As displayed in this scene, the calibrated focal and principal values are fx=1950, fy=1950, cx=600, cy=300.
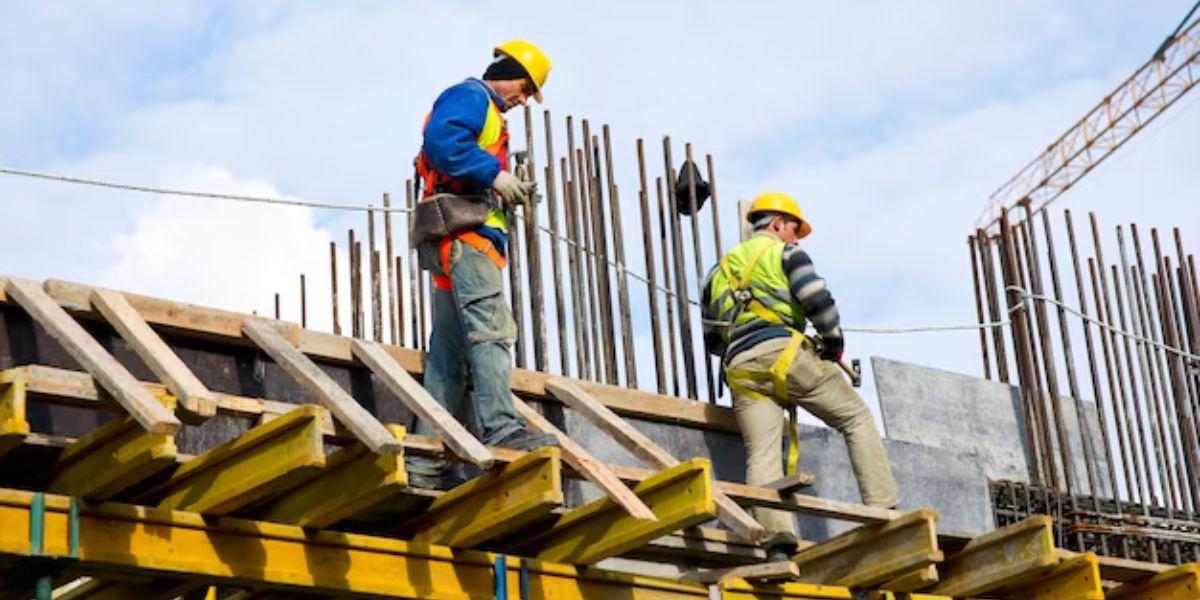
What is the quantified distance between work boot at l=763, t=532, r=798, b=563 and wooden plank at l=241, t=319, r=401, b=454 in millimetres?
2257

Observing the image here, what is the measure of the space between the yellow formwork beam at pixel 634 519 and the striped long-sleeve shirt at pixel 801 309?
2321 mm

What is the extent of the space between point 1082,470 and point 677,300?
3.77 m

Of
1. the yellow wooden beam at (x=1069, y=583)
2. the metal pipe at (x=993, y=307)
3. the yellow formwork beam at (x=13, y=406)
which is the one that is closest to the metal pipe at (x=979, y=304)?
the metal pipe at (x=993, y=307)

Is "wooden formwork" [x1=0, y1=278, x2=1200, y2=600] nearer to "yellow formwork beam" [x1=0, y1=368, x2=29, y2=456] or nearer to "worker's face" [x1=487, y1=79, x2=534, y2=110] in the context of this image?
"yellow formwork beam" [x1=0, y1=368, x2=29, y2=456]

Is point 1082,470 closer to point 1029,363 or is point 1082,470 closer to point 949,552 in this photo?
point 1029,363

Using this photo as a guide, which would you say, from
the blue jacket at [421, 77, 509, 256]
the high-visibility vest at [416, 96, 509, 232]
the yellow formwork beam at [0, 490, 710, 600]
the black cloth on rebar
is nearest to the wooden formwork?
the yellow formwork beam at [0, 490, 710, 600]

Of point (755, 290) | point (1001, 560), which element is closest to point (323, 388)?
point (755, 290)

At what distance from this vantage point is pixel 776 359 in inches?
396

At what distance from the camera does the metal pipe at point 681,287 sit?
11500mm

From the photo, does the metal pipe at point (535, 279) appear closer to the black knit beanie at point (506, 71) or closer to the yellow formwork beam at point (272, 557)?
the black knit beanie at point (506, 71)

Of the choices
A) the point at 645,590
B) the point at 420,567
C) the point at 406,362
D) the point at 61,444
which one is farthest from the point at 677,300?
the point at 61,444

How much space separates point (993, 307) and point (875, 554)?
17.8 ft

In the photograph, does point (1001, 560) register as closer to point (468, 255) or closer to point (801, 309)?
point (801, 309)

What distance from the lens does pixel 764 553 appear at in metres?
9.89
